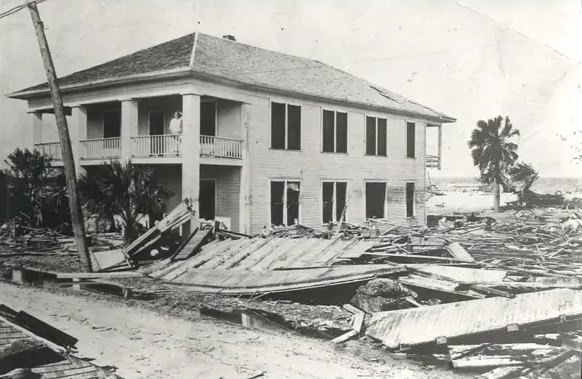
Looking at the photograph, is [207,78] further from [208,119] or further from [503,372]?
[503,372]

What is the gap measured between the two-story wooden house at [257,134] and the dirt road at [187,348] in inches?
42.2

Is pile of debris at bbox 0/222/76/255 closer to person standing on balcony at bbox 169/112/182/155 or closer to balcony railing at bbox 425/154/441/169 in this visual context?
person standing on balcony at bbox 169/112/182/155

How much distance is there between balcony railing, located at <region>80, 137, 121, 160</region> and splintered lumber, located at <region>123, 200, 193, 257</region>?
79cm

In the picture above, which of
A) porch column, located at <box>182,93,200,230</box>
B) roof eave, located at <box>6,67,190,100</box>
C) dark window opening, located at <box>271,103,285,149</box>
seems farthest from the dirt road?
roof eave, located at <box>6,67,190,100</box>

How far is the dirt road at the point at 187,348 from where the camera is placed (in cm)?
402

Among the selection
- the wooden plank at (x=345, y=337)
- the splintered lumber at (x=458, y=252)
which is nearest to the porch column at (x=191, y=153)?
the wooden plank at (x=345, y=337)

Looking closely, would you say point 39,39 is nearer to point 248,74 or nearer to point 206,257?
point 248,74

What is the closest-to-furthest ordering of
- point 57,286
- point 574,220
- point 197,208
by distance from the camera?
point 574,220 < point 197,208 < point 57,286

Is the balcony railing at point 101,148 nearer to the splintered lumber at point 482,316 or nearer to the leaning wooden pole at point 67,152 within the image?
the leaning wooden pole at point 67,152

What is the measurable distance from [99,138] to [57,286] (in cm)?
160

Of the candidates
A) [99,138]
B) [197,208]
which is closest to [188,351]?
[197,208]

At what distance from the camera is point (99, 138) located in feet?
17.3

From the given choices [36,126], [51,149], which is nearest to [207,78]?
[51,149]

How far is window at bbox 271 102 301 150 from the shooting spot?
5195 mm
